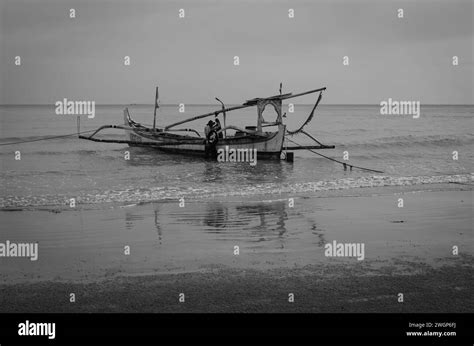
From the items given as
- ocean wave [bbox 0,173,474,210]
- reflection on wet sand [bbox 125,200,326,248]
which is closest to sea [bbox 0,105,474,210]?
ocean wave [bbox 0,173,474,210]

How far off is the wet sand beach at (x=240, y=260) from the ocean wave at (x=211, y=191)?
1278 mm

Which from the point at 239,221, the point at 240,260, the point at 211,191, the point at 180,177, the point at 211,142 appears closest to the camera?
the point at 240,260

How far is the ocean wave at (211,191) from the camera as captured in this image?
13.2 metres

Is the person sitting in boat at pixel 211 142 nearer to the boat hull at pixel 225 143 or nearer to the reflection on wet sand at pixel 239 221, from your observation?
the boat hull at pixel 225 143

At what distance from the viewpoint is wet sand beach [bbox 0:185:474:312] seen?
5.72 meters

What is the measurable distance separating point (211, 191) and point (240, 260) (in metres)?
7.94

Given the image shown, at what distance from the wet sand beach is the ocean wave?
4.19 ft

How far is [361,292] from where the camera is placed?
5957 millimetres

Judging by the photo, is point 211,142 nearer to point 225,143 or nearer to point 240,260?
point 225,143

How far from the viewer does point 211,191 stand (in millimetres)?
15281

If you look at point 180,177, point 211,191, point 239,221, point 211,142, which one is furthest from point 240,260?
point 211,142

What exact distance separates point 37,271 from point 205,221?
400cm
